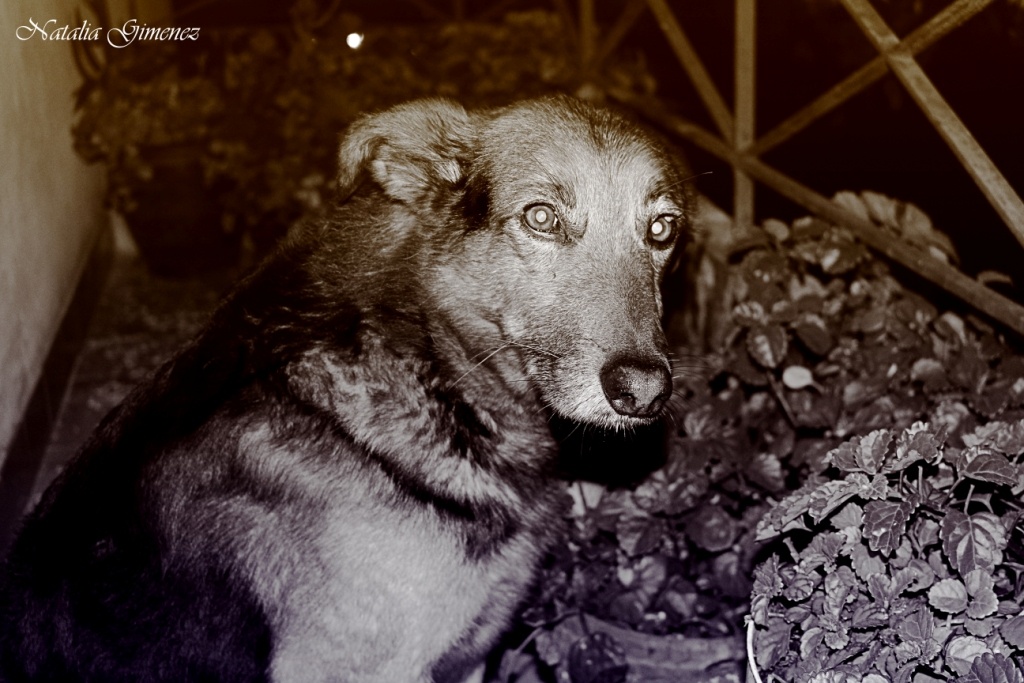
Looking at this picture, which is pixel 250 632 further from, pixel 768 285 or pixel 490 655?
pixel 768 285

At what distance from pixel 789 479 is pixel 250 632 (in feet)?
6.88

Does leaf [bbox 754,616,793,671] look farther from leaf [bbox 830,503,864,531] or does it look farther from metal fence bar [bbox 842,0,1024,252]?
metal fence bar [bbox 842,0,1024,252]

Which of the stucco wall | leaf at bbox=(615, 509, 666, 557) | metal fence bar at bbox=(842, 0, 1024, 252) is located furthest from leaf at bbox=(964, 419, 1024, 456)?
the stucco wall

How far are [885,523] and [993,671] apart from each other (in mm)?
406

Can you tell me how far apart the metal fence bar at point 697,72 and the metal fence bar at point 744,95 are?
0.09 meters

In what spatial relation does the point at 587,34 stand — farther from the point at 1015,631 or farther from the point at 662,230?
the point at 1015,631

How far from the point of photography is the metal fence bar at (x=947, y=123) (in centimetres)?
291

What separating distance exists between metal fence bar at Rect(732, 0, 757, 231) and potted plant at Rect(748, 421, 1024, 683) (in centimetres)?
168

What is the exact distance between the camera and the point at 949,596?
89.4 inches

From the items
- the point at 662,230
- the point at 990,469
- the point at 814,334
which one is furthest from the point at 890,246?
the point at 990,469

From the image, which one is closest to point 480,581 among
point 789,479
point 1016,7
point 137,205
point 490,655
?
point 490,655

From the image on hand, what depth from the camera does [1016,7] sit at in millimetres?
3850

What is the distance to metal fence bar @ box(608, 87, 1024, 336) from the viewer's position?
308cm

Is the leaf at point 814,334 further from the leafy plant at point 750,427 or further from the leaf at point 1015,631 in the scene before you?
the leaf at point 1015,631
